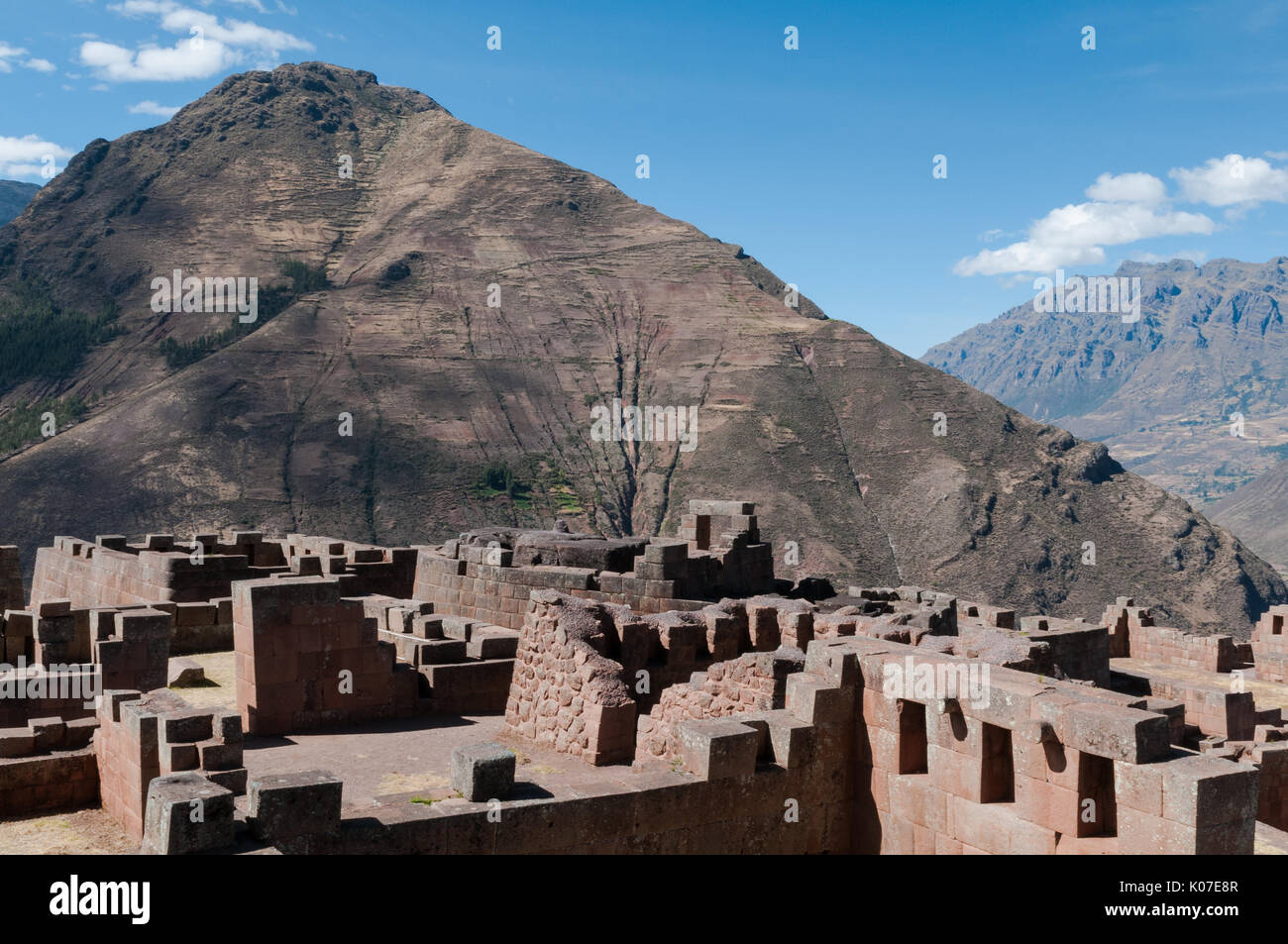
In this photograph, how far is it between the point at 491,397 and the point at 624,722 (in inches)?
4327

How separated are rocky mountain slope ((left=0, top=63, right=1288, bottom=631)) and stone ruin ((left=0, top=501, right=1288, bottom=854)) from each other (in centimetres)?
7756

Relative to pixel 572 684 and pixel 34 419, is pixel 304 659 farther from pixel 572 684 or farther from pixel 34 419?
pixel 34 419

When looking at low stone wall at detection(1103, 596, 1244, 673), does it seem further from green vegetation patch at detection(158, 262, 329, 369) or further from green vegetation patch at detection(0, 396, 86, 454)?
green vegetation patch at detection(158, 262, 329, 369)

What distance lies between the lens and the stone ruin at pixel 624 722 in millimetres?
8672

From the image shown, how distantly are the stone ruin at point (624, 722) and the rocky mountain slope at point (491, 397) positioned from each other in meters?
77.6

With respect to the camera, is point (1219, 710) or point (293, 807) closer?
point (293, 807)

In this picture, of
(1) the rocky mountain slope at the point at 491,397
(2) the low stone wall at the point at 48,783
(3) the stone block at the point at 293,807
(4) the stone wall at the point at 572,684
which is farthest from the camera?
(1) the rocky mountain slope at the point at 491,397

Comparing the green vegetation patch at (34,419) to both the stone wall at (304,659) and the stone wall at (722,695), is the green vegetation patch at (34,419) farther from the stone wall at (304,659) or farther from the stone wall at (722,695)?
the stone wall at (722,695)

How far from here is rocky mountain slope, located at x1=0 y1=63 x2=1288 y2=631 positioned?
4038 inches

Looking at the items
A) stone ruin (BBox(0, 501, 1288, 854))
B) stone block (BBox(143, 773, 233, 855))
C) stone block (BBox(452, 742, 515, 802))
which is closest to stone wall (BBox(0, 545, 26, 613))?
stone ruin (BBox(0, 501, 1288, 854))

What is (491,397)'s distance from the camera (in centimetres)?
12169

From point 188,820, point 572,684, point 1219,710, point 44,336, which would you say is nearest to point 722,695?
point 572,684

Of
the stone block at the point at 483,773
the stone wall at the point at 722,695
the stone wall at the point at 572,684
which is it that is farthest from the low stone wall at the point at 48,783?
the stone wall at the point at 722,695

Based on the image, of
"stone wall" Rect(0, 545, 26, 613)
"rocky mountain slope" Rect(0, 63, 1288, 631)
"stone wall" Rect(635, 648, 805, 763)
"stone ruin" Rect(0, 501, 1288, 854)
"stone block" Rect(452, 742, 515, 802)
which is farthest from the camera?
"rocky mountain slope" Rect(0, 63, 1288, 631)
